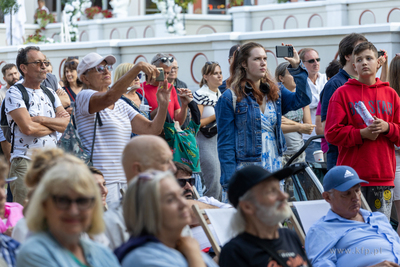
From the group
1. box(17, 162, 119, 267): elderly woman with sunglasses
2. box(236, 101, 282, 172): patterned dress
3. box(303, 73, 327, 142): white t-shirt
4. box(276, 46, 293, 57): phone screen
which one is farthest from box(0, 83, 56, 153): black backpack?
box(303, 73, 327, 142): white t-shirt

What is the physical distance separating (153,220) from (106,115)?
194 centimetres

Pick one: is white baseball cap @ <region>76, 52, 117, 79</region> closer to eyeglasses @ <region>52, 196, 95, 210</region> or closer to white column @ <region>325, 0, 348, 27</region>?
eyeglasses @ <region>52, 196, 95, 210</region>

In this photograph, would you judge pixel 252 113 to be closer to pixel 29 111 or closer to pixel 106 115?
pixel 106 115

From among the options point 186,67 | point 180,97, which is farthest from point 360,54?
point 186,67

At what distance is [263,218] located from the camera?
124 inches

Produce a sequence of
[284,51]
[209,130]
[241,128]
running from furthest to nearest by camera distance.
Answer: [209,130] < [284,51] < [241,128]

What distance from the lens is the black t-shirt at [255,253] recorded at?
3113 millimetres

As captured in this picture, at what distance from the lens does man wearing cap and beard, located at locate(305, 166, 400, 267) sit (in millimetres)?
4105

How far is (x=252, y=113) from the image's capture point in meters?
4.77

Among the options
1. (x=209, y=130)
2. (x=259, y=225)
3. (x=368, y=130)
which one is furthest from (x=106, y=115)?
(x=209, y=130)

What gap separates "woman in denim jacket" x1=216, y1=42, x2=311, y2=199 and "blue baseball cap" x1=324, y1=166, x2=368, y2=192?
660 mm

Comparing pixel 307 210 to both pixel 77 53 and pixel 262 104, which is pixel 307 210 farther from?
pixel 77 53

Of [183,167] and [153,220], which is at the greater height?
[153,220]

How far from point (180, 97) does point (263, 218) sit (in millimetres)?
3412
